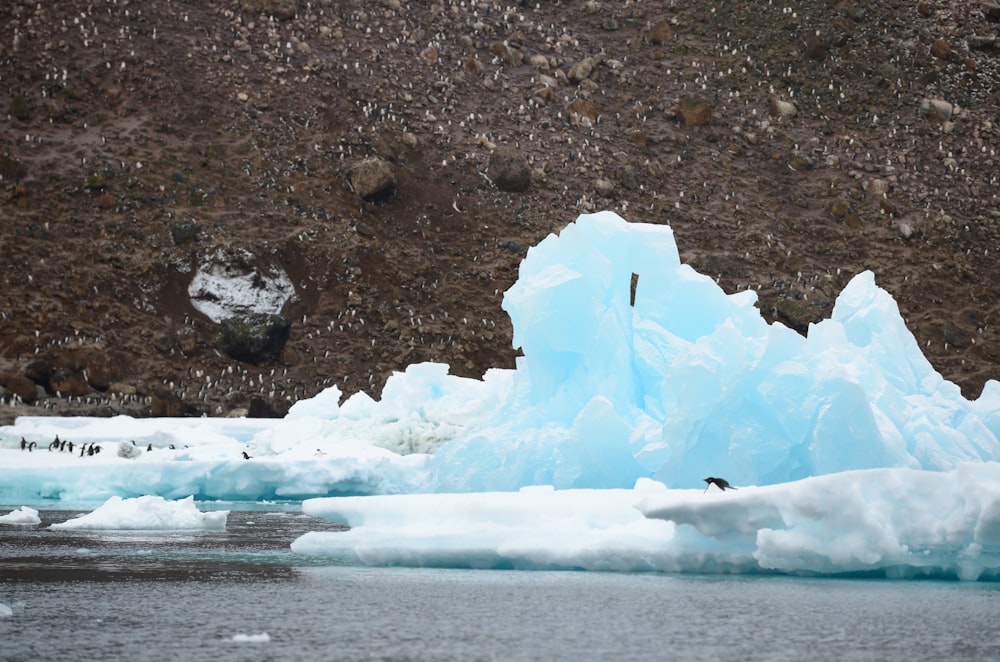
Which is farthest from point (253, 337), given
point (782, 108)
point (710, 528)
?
point (710, 528)

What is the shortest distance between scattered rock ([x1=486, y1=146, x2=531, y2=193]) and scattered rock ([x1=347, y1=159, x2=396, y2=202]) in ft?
14.4

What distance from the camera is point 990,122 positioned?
54.3 m

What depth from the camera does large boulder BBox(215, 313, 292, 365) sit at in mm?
40656

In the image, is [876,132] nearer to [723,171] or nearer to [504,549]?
[723,171]

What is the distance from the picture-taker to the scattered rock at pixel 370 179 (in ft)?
151

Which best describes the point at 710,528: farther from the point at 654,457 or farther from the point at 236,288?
the point at 236,288

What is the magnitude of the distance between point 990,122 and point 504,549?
49.3 metres

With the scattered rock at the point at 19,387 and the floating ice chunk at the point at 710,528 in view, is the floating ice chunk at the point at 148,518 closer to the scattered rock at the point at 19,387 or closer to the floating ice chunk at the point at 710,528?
the floating ice chunk at the point at 710,528

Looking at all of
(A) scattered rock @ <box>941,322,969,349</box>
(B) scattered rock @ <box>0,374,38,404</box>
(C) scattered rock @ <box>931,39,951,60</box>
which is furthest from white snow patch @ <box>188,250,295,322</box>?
(C) scattered rock @ <box>931,39,951,60</box>

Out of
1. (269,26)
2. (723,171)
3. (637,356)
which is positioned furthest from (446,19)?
(637,356)

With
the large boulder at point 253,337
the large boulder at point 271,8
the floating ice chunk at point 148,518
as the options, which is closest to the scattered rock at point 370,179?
the large boulder at point 253,337

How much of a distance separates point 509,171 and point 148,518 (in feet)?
104

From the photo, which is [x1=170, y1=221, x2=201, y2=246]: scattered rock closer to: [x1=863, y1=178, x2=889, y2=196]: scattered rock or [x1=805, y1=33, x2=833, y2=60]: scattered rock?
[x1=863, y1=178, x2=889, y2=196]: scattered rock

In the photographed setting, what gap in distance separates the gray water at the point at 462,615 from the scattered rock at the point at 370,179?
33.5 metres
